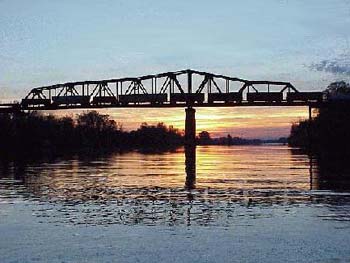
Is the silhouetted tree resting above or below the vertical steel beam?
below

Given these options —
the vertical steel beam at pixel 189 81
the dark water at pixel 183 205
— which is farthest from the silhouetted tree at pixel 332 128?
the dark water at pixel 183 205

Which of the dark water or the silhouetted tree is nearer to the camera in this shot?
the dark water

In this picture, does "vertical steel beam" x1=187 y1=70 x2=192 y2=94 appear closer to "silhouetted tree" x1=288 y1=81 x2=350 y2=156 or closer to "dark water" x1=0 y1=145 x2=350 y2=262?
"silhouetted tree" x1=288 y1=81 x2=350 y2=156

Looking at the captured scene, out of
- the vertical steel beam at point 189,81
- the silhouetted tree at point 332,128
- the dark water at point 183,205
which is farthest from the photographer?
the vertical steel beam at point 189,81

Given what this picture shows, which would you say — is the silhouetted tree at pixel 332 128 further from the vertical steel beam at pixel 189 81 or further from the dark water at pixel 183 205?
the dark water at pixel 183 205

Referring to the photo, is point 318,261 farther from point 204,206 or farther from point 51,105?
point 51,105

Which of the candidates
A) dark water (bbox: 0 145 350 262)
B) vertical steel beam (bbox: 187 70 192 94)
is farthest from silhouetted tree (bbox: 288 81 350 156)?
dark water (bbox: 0 145 350 262)

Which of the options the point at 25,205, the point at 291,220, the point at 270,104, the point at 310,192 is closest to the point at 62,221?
the point at 25,205

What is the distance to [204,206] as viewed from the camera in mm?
25641

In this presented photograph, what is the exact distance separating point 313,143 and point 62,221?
129 m

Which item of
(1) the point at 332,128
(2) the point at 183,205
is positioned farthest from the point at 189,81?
(2) the point at 183,205

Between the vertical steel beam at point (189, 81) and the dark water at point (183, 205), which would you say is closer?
the dark water at point (183, 205)

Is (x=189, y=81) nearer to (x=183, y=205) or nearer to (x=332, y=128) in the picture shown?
(x=332, y=128)

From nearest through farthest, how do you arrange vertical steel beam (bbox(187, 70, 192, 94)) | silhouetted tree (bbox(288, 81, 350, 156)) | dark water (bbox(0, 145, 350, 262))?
1. dark water (bbox(0, 145, 350, 262))
2. silhouetted tree (bbox(288, 81, 350, 156))
3. vertical steel beam (bbox(187, 70, 192, 94))
